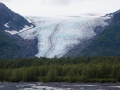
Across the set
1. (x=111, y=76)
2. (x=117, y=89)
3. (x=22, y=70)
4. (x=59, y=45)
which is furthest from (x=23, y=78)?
(x=59, y=45)

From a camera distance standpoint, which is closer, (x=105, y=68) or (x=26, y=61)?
(x=105, y=68)

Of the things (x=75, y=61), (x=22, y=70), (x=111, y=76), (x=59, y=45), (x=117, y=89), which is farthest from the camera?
(x=59, y=45)

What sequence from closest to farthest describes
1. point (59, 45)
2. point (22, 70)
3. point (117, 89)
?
point (117, 89) → point (22, 70) → point (59, 45)

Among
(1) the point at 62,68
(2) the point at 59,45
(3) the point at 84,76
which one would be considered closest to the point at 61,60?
(1) the point at 62,68

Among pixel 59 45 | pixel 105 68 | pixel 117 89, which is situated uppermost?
pixel 59 45

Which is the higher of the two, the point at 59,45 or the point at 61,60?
the point at 59,45

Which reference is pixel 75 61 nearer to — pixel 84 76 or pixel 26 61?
pixel 26 61

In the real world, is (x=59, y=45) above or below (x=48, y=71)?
above


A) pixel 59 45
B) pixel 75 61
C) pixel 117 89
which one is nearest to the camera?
pixel 117 89

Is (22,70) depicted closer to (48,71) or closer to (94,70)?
(48,71)
